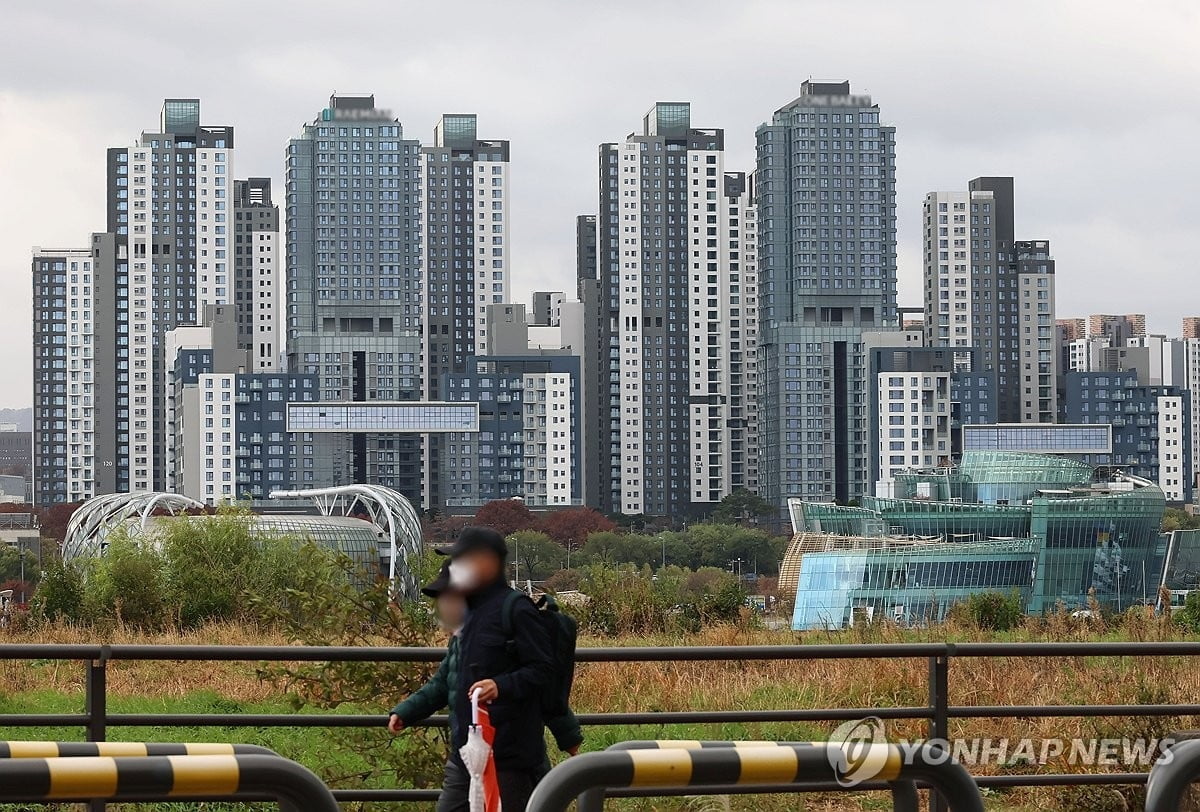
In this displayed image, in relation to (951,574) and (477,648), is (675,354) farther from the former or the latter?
(477,648)

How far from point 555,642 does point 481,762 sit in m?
0.41

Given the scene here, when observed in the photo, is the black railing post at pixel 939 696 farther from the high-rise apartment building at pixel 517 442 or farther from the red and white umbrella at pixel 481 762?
the high-rise apartment building at pixel 517 442

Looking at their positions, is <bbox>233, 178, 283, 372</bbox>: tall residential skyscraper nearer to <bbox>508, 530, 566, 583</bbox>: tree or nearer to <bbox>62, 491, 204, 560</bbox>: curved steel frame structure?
<bbox>508, 530, 566, 583</bbox>: tree

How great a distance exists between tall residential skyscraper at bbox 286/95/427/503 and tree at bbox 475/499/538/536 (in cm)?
1863

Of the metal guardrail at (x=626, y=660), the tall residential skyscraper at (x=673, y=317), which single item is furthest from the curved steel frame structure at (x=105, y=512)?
the tall residential skyscraper at (x=673, y=317)

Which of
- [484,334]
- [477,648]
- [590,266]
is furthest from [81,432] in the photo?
[477,648]

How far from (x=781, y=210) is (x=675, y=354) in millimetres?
17176

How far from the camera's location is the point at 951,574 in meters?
61.5

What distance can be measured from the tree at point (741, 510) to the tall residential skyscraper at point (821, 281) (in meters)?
2.37

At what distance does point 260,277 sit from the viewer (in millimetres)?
168875

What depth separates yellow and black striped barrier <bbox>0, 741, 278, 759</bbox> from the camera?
10.9 feet

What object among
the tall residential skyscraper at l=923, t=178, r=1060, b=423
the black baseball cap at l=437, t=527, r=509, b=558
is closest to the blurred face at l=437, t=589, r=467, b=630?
the black baseball cap at l=437, t=527, r=509, b=558
